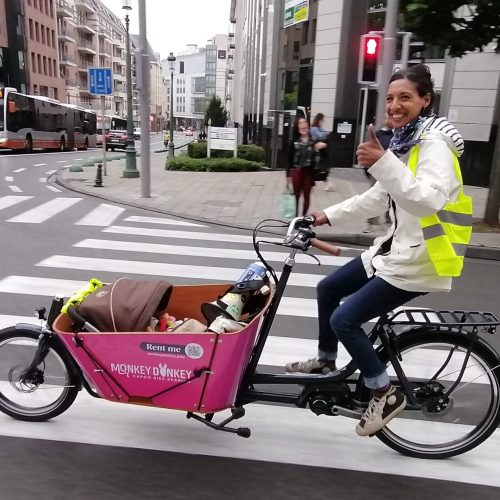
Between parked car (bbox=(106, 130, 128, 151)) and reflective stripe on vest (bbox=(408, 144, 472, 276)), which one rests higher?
reflective stripe on vest (bbox=(408, 144, 472, 276))

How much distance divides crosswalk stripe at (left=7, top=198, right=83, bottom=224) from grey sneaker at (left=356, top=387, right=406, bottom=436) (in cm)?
777

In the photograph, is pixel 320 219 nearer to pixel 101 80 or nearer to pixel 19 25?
pixel 101 80

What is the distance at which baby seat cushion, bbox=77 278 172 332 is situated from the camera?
2781mm

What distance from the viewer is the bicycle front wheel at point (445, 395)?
2.85m

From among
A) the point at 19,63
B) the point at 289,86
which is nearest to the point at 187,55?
the point at 19,63

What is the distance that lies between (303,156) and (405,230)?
6.86 metres

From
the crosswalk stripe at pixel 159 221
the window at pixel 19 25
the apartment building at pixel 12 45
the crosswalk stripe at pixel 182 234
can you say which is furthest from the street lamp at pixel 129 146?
the window at pixel 19 25

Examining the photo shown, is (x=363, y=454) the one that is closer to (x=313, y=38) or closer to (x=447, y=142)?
(x=447, y=142)

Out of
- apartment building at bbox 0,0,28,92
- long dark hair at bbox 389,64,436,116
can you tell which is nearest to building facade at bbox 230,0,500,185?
long dark hair at bbox 389,64,436,116

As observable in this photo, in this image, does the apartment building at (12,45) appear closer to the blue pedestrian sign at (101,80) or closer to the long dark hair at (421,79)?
the blue pedestrian sign at (101,80)

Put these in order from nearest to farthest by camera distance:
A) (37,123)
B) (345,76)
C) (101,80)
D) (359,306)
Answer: (359,306) → (101,80) → (345,76) → (37,123)

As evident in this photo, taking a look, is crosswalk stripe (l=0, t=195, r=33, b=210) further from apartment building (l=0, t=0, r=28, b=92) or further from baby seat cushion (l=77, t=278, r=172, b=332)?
apartment building (l=0, t=0, r=28, b=92)

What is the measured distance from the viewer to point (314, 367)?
3121mm

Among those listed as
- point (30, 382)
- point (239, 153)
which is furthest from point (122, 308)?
point (239, 153)
